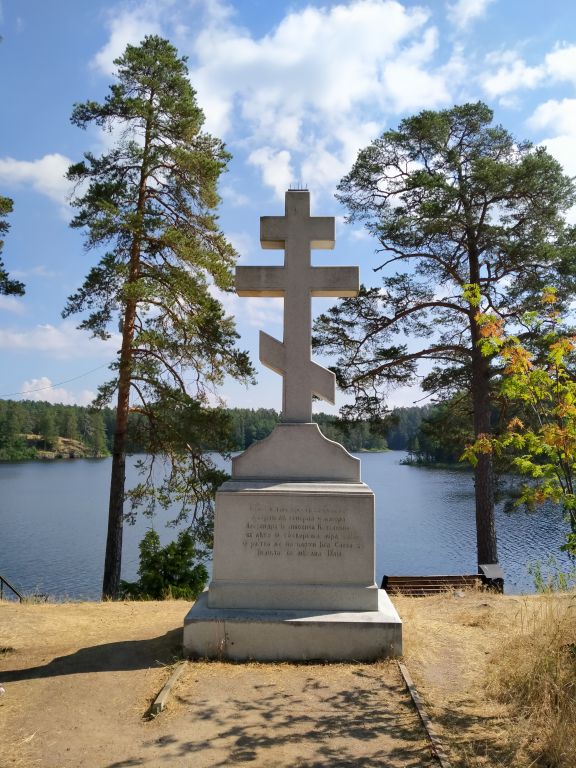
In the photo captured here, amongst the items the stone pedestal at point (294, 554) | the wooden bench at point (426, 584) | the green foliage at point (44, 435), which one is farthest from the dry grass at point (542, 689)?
the green foliage at point (44, 435)

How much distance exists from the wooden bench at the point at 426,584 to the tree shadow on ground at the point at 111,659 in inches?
181

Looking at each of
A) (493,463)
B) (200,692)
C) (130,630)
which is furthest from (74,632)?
(493,463)

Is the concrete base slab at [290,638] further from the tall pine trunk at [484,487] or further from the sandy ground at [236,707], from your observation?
the tall pine trunk at [484,487]

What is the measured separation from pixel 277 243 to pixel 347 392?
23.6 ft

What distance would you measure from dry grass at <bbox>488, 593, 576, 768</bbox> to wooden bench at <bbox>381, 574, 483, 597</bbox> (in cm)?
423

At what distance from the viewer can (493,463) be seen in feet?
43.7

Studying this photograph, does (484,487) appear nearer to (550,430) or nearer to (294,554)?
(294,554)

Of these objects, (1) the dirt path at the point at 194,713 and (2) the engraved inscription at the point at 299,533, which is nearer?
(1) the dirt path at the point at 194,713

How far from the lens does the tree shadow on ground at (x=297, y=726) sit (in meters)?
3.47

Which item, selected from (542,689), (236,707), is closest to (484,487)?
(542,689)

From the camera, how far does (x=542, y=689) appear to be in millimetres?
3998

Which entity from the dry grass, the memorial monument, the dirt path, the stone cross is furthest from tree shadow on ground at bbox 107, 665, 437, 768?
the stone cross

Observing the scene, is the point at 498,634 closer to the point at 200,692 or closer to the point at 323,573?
the point at 323,573

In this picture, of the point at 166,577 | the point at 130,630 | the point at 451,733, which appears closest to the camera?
the point at 451,733
